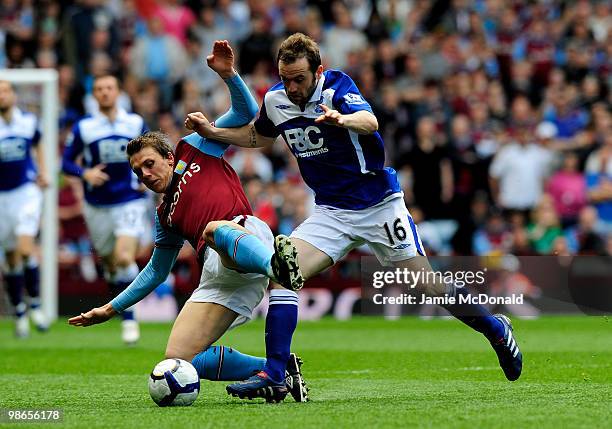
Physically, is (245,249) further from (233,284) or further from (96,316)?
(96,316)

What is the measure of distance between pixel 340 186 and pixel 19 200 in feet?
25.2

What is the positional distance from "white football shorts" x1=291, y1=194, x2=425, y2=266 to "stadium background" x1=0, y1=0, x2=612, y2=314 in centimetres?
885

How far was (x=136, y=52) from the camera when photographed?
68.0 feet

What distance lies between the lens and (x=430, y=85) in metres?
20.4

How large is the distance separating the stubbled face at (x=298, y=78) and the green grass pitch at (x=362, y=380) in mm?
1943

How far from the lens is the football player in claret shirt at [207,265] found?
26.3 feet

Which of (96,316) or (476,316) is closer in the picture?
(96,316)

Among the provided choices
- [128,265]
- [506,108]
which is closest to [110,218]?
[128,265]

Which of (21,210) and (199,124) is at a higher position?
(199,124)

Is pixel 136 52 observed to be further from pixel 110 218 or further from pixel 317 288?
pixel 110 218

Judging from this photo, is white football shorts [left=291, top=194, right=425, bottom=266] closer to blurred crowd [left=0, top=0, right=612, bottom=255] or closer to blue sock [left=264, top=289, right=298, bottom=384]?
blue sock [left=264, top=289, right=298, bottom=384]

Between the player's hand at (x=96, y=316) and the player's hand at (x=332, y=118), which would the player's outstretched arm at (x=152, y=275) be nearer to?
the player's hand at (x=96, y=316)

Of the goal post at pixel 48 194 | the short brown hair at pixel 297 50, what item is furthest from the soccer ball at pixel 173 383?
the goal post at pixel 48 194

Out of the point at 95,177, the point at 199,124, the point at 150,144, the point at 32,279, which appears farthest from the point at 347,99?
the point at 32,279
